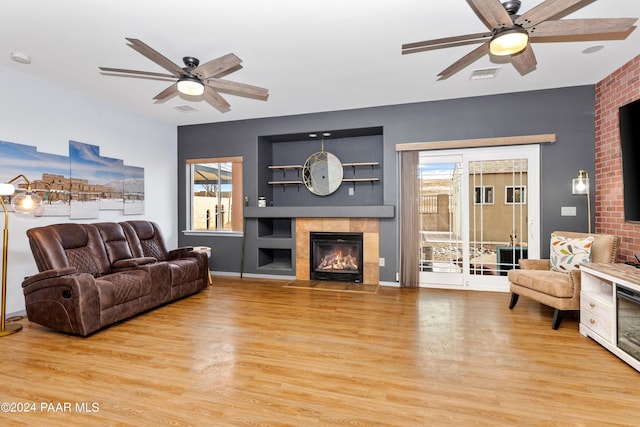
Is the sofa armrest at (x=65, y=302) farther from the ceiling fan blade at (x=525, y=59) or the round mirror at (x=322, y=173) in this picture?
the ceiling fan blade at (x=525, y=59)

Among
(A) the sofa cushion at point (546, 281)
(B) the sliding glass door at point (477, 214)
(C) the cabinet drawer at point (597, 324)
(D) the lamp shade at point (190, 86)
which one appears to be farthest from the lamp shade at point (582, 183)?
(D) the lamp shade at point (190, 86)

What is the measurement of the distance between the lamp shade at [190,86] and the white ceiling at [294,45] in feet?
0.96

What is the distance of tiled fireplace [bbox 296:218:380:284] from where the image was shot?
15.9 feet

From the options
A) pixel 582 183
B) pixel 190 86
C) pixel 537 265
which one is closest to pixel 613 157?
pixel 582 183

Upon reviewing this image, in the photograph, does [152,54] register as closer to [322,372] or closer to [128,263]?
[128,263]

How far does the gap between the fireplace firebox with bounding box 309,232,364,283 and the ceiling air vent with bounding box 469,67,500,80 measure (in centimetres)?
262

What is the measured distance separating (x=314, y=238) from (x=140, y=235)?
8.48ft

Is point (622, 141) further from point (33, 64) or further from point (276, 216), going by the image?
point (33, 64)

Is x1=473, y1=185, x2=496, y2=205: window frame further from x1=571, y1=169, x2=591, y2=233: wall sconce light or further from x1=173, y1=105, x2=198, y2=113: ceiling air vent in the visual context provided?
x1=173, y1=105, x2=198, y2=113: ceiling air vent

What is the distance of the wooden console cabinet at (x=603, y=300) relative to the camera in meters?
2.38

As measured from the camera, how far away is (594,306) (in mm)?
2711

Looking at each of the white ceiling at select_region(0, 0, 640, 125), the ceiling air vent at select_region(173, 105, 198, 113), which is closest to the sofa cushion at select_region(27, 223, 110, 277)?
the white ceiling at select_region(0, 0, 640, 125)

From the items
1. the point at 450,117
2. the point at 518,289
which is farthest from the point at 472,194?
the point at 518,289

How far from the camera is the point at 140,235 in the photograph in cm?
444
